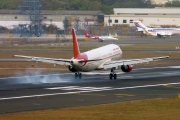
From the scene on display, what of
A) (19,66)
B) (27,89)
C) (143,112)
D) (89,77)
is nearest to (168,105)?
(143,112)

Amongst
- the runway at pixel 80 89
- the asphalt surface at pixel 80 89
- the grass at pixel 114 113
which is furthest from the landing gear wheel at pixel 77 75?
the grass at pixel 114 113

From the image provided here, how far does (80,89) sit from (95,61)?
438 inches

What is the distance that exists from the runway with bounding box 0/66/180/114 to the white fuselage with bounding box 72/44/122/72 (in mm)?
1761

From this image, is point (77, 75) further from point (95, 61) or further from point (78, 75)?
point (95, 61)

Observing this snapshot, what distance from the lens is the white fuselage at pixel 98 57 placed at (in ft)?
261

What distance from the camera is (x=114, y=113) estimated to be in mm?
53438

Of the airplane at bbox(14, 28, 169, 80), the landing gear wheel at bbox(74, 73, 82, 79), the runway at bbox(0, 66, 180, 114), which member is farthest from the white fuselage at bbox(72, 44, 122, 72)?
the landing gear wheel at bbox(74, 73, 82, 79)

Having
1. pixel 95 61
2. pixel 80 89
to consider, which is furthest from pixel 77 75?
pixel 80 89

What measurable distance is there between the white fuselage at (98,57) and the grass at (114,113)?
66.1 feet

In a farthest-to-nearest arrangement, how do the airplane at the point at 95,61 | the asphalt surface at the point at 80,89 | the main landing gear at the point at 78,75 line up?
the main landing gear at the point at 78,75 < the airplane at the point at 95,61 < the asphalt surface at the point at 80,89

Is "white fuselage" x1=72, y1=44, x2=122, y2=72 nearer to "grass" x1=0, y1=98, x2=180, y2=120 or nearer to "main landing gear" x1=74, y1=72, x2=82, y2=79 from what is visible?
"main landing gear" x1=74, y1=72, x2=82, y2=79

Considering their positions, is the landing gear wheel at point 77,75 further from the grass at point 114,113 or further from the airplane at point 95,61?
the grass at point 114,113

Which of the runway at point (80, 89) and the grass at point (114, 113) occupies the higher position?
the grass at point (114, 113)

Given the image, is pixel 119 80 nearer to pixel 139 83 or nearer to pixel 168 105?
pixel 139 83
